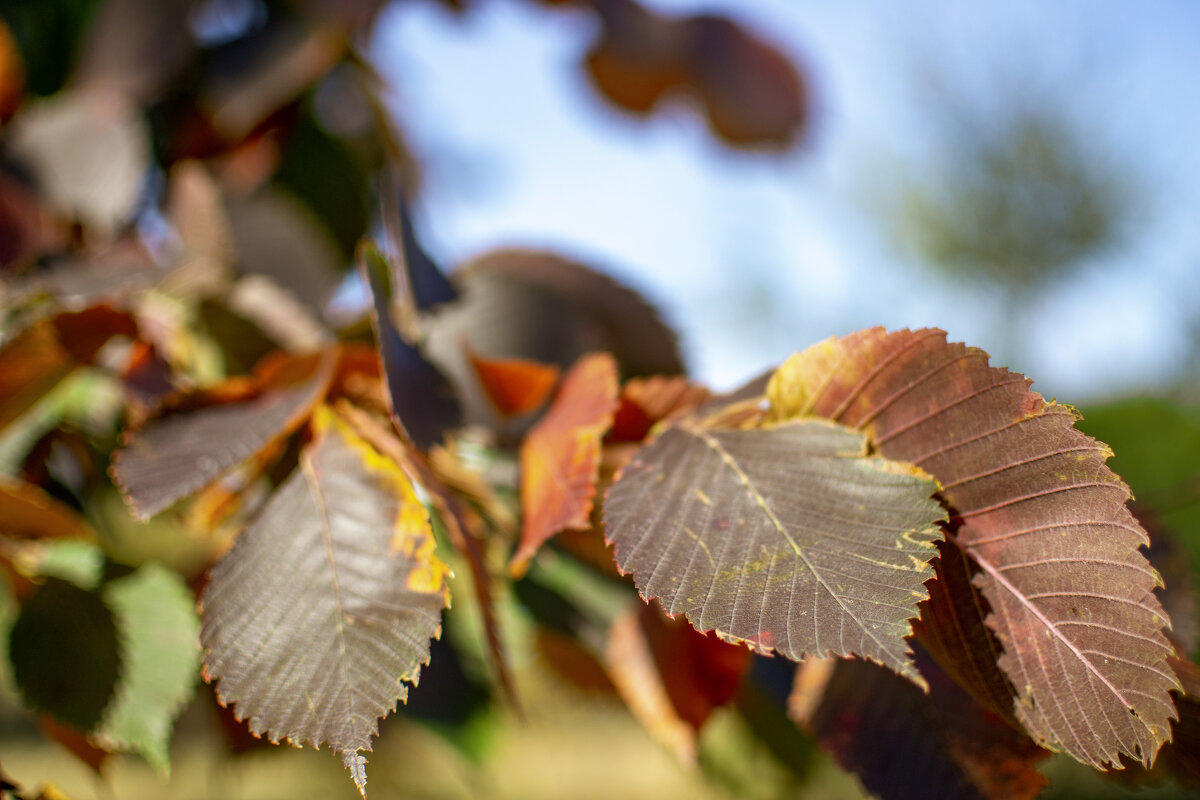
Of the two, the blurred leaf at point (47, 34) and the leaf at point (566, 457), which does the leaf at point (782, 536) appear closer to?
the leaf at point (566, 457)

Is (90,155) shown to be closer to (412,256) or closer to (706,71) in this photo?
(412,256)

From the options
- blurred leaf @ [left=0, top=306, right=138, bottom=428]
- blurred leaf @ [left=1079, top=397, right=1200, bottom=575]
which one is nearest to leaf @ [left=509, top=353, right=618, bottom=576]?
blurred leaf @ [left=0, top=306, right=138, bottom=428]

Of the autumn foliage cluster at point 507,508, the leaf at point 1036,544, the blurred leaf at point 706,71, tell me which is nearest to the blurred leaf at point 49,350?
the autumn foliage cluster at point 507,508

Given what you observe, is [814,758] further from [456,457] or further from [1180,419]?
[1180,419]

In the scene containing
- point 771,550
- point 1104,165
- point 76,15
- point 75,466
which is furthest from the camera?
point 1104,165

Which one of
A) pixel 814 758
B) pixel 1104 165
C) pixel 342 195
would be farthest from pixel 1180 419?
pixel 1104 165
